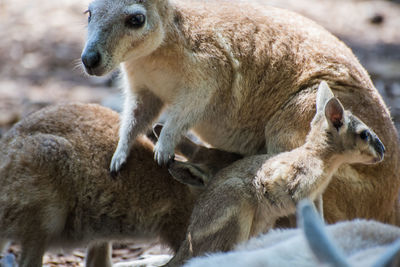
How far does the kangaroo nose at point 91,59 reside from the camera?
15.0ft

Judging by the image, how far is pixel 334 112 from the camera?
4461mm

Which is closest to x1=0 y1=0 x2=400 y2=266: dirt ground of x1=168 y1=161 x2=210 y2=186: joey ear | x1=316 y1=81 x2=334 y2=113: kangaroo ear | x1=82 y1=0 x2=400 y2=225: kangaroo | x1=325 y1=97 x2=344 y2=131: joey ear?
x1=82 y1=0 x2=400 y2=225: kangaroo

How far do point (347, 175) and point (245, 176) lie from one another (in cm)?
94

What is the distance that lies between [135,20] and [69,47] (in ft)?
15.9

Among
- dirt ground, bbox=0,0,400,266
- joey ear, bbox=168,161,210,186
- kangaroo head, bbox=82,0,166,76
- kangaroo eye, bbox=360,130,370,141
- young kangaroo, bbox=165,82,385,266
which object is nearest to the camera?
young kangaroo, bbox=165,82,385,266

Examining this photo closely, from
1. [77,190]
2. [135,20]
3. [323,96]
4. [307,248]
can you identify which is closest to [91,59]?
[135,20]

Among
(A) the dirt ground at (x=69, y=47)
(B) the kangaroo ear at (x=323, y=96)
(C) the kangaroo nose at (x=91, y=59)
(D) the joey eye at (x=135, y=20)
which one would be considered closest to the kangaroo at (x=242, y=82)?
(D) the joey eye at (x=135, y=20)

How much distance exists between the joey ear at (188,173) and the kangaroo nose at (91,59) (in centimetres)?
97

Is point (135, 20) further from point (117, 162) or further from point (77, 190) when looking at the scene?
point (77, 190)

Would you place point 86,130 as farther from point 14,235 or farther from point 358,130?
point 358,130

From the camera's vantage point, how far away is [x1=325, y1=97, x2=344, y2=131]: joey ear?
4.39 m

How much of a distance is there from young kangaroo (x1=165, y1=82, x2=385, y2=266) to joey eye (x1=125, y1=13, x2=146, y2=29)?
1.36 meters

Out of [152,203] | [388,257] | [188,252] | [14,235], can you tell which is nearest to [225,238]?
[188,252]

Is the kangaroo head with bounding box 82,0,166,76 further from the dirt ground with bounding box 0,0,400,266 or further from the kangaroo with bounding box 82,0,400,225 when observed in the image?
the dirt ground with bounding box 0,0,400,266
